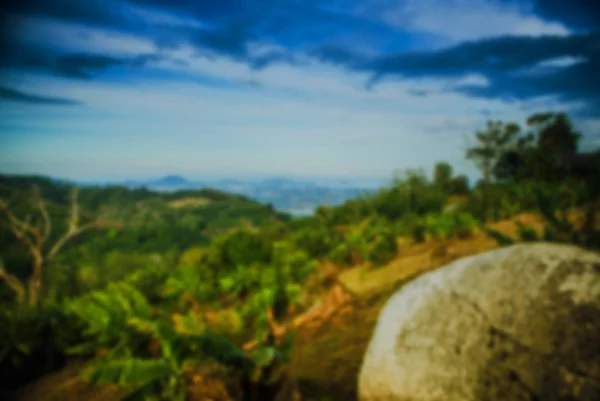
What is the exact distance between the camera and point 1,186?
8.66 metres

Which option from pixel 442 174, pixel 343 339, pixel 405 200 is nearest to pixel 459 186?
pixel 442 174

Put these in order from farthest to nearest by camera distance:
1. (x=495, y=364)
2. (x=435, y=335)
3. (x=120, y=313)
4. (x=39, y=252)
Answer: (x=39, y=252) → (x=120, y=313) → (x=435, y=335) → (x=495, y=364)

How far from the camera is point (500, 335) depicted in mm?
2018

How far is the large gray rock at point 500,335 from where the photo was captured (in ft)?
6.12

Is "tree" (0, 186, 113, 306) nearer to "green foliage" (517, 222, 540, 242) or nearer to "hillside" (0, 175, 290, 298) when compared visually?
"green foliage" (517, 222, 540, 242)

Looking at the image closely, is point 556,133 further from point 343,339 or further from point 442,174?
point 343,339

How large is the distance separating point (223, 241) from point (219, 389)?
5.35 m

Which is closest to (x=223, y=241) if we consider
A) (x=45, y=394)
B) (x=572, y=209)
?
(x=45, y=394)

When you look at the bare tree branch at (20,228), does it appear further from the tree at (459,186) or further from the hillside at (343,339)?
the tree at (459,186)

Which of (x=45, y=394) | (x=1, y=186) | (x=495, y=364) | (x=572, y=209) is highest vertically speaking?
(x=1, y=186)

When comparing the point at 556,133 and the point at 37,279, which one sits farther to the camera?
the point at 556,133

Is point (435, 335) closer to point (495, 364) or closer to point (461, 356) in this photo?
point (461, 356)

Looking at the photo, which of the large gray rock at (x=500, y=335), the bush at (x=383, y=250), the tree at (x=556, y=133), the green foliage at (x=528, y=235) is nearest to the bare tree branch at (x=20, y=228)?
the bush at (x=383, y=250)

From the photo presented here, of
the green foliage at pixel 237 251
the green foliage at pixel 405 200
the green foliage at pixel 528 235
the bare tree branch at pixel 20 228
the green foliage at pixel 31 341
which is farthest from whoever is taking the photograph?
the green foliage at pixel 405 200
